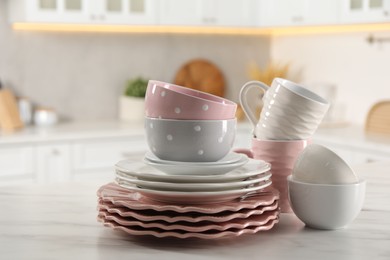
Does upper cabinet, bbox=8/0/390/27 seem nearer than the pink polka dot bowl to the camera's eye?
No

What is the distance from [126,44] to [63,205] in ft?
10.00

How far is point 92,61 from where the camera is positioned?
14.3 ft

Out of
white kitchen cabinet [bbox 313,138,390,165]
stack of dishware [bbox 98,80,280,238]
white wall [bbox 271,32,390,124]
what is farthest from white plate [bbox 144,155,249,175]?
white wall [bbox 271,32,390,124]

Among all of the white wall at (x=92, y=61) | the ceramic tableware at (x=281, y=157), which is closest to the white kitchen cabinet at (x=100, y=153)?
the white wall at (x=92, y=61)

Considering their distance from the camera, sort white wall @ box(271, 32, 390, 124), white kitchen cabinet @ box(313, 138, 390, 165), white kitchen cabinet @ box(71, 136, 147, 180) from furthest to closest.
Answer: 1. white wall @ box(271, 32, 390, 124)
2. white kitchen cabinet @ box(71, 136, 147, 180)
3. white kitchen cabinet @ box(313, 138, 390, 165)

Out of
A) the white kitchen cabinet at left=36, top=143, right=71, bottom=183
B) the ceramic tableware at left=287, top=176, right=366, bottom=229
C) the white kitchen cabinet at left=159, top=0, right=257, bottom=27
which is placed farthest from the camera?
the white kitchen cabinet at left=159, top=0, right=257, bottom=27

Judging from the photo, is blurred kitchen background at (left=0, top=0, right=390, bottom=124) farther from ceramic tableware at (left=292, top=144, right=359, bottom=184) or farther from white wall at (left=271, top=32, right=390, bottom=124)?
ceramic tableware at (left=292, top=144, right=359, bottom=184)

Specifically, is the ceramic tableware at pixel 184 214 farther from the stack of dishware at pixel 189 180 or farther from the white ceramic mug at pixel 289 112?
the white ceramic mug at pixel 289 112

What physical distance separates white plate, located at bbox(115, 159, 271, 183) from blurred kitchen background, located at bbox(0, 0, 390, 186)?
94.5 inches

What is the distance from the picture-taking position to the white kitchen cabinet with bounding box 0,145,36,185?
3.49 m

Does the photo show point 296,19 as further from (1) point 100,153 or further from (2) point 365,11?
(1) point 100,153

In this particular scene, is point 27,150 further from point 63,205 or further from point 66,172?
point 63,205

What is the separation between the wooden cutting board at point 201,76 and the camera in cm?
459

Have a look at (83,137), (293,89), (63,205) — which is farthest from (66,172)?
(293,89)
